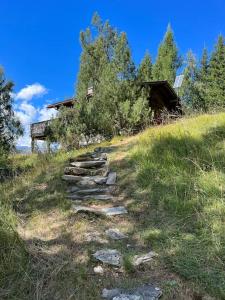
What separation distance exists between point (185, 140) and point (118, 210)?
2512 millimetres

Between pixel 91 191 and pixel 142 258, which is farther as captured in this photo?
pixel 91 191

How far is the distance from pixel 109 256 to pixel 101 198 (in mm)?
2204

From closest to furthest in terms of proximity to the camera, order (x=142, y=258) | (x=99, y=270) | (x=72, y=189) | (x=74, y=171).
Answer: (x=99, y=270) < (x=142, y=258) < (x=72, y=189) < (x=74, y=171)

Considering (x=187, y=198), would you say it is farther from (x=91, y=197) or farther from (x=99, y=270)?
(x=99, y=270)

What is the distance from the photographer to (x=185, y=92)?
2514cm

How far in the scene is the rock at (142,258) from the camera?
358 centimetres

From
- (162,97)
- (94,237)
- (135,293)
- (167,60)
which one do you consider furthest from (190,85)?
(135,293)

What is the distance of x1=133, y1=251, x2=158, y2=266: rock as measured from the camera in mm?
3580

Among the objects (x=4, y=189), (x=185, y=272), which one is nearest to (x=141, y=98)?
(x=4, y=189)

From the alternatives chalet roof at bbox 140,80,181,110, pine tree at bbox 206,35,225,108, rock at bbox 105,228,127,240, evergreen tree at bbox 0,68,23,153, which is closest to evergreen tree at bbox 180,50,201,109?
pine tree at bbox 206,35,225,108

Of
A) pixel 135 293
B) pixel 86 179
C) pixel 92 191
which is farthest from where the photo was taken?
pixel 86 179

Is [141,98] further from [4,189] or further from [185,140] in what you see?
[4,189]

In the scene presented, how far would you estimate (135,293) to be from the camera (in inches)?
120

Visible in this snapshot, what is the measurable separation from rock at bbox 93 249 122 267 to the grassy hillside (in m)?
0.08
